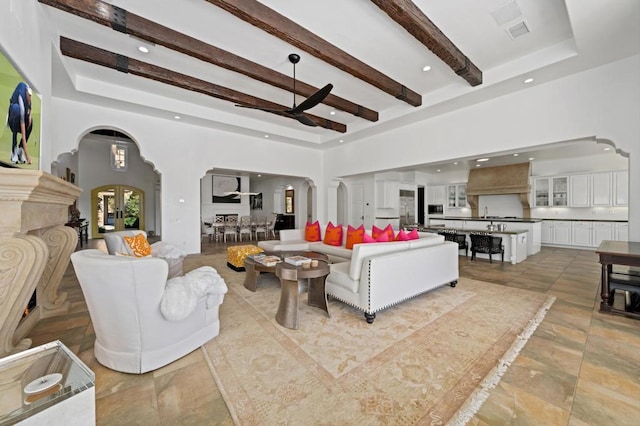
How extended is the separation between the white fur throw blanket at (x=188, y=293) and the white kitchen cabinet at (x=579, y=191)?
1021 cm

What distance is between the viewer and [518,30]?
3342 mm

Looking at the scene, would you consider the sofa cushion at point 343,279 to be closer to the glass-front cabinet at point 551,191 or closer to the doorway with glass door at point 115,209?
the glass-front cabinet at point 551,191

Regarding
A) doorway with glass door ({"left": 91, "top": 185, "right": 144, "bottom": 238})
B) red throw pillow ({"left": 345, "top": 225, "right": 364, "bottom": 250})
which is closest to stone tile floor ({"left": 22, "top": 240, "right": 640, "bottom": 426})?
red throw pillow ({"left": 345, "top": 225, "right": 364, "bottom": 250})

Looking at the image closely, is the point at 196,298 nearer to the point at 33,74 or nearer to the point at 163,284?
the point at 163,284

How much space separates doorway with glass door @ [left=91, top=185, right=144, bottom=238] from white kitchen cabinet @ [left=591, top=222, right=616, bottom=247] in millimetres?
15426

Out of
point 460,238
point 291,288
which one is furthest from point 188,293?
point 460,238

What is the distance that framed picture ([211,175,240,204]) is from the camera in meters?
10.7

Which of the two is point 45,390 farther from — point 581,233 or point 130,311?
point 581,233

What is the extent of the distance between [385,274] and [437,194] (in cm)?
891

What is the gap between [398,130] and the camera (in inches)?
258

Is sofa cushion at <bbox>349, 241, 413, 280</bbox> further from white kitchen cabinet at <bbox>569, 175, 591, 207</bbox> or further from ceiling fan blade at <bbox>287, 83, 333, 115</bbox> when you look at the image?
white kitchen cabinet at <bbox>569, 175, 591, 207</bbox>

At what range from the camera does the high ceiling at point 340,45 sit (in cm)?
291

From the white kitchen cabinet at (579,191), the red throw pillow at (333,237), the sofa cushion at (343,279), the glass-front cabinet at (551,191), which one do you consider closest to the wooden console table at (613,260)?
the sofa cushion at (343,279)

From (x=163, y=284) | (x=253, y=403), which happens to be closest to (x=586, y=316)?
(x=253, y=403)
